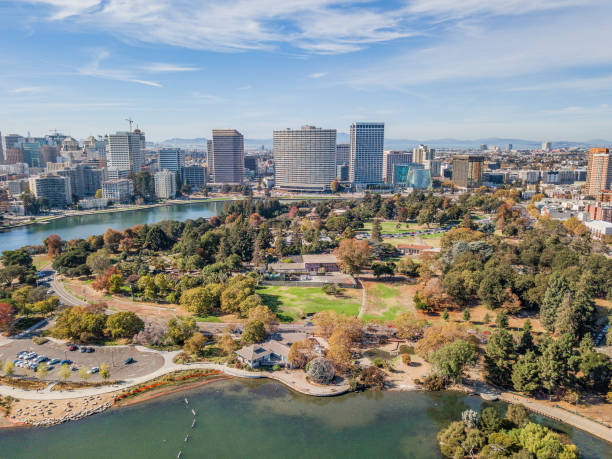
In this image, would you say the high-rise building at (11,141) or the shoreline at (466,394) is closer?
the shoreline at (466,394)

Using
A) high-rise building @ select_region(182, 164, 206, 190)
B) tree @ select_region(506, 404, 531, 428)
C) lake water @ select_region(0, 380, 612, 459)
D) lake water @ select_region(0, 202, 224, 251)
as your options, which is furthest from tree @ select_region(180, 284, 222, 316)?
high-rise building @ select_region(182, 164, 206, 190)

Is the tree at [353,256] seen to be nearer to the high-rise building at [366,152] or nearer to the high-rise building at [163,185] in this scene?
the high-rise building at [163,185]

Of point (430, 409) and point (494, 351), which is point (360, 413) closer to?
point (430, 409)

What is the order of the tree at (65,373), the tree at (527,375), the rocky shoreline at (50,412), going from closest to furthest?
the rocky shoreline at (50,412) → the tree at (527,375) → the tree at (65,373)

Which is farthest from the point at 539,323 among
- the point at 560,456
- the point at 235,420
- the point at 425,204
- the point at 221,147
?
the point at 221,147

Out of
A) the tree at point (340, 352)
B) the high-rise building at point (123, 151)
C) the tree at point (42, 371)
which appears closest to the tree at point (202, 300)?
the tree at point (42, 371)

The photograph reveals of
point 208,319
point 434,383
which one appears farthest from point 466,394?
point 208,319

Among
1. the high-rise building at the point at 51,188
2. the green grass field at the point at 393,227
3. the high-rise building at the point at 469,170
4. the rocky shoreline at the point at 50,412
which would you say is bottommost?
the rocky shoreline at the point at 50,412

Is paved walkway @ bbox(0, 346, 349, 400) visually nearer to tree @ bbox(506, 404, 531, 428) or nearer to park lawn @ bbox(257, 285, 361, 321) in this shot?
park lawn @ bbox(257, 285, 361, 321)
